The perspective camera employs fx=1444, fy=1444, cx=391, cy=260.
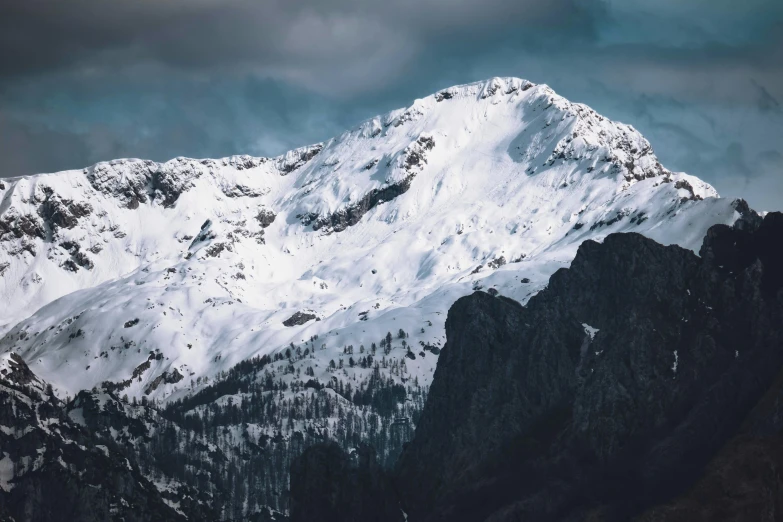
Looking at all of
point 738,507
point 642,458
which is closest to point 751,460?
point 738,507

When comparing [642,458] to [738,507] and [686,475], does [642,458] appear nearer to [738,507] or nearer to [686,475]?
[686,475]

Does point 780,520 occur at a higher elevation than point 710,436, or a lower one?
lower

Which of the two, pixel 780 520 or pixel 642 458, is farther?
pixel 642 458

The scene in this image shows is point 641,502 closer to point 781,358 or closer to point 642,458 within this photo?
point 642,458

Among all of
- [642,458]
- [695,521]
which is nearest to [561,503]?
[642,458]

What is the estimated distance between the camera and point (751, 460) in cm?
18112

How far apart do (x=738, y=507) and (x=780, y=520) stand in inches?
203

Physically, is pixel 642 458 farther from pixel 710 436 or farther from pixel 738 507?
pixel 738 507

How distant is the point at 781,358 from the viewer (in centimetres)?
19888

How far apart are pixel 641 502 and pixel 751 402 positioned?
831 inches

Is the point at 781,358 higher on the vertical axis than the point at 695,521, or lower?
higher

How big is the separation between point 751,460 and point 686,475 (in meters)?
10.4

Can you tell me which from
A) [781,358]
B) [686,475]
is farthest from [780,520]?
[781,358]

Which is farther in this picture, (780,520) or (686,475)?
(686,475)
